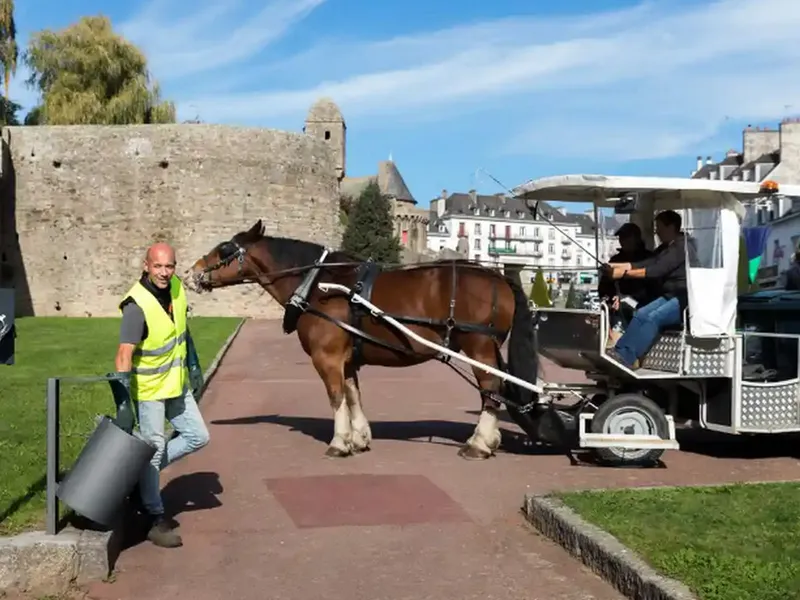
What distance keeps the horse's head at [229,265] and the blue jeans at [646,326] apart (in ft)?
12.4

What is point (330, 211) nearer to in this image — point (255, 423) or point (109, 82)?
point (109, 82)

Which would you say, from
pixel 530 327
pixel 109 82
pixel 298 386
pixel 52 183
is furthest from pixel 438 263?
pixel 109 82

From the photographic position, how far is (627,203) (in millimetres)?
9602

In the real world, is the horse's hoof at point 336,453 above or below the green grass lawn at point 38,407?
below

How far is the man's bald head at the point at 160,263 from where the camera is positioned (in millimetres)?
6168

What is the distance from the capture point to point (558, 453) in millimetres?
9727

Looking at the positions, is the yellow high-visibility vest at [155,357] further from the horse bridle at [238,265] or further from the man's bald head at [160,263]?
the horse bridle at [238,265]

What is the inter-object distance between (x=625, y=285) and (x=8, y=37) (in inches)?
1730

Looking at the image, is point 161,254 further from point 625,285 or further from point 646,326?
point 625,285

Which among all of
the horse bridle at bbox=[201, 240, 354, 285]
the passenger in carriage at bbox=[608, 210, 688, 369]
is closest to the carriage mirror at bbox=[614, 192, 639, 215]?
the passenger in carriage at bbox=[608, 210, 688, 369]

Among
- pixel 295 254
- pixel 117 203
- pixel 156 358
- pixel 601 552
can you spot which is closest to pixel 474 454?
pixel 295 254

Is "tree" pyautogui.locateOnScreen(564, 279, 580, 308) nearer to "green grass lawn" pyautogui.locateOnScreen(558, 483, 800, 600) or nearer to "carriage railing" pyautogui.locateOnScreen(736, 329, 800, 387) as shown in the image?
"carriage railing" pyautogui.locateOnScreen(736, 329, 800, 387)

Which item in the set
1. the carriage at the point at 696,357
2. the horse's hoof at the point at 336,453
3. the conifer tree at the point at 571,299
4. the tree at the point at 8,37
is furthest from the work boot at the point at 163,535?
the tree at the point at 8,37

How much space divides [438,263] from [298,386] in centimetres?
724
